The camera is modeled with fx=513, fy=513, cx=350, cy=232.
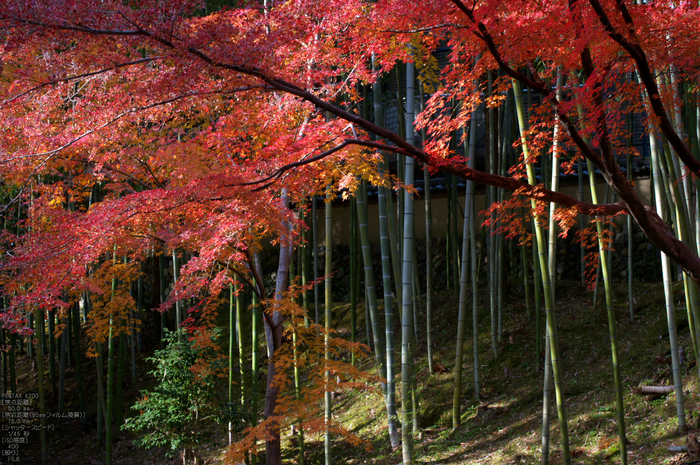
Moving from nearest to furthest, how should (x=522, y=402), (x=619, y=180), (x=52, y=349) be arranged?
(x=619, y=180), (x=522, y=402), (x=52, y=349)

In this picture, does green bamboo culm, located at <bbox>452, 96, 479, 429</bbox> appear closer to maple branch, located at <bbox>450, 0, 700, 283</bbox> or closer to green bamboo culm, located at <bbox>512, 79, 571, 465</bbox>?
green bamboo culm, located at <bbox>512, 79, 571, 465</bbox>

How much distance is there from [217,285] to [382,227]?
1.83 meters

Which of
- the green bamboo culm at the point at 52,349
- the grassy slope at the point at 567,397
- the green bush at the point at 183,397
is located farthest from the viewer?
the green bamboo culm at the point at 52,349

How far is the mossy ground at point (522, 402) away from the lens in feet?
16.1

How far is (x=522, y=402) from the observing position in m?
6.17

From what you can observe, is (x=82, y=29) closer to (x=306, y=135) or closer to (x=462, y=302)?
(x=306, y=135)

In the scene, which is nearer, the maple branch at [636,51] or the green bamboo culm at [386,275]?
the maple branch at [636,51]

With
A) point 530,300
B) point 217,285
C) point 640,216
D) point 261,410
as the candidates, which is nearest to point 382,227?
point 217,285

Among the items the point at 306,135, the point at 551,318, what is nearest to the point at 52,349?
the point at 306,135

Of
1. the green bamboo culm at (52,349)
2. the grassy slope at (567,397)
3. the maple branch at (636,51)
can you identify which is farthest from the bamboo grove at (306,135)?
the green bamboo culm at (52,349)

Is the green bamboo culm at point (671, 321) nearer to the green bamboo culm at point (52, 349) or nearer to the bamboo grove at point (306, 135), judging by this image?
the bamboo grove at point (306, 135)

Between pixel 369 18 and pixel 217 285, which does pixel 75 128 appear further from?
pixel 369 18

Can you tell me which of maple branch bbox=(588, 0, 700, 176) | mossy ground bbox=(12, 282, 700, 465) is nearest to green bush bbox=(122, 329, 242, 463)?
mossy ground bbox=(12, 282, 700, 465)

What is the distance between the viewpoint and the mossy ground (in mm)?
4898
